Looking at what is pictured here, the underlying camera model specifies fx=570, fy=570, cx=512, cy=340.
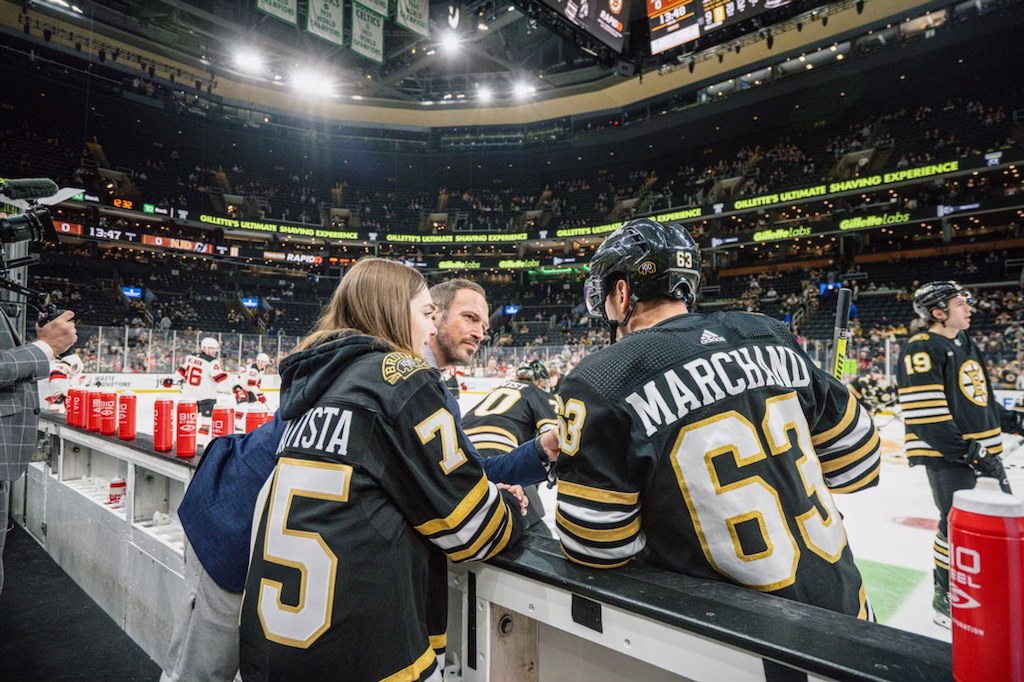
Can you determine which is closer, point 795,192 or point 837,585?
point 837,585

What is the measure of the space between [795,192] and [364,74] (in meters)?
20.0

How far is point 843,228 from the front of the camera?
893 inches

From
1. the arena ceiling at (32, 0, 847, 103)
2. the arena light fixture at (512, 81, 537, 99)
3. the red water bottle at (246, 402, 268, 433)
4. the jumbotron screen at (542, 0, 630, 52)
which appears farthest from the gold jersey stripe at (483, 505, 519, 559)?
the arena light fixture at (512, 81, 537, 99)

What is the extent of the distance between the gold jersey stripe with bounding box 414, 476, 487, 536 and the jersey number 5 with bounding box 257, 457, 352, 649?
0.18 metres

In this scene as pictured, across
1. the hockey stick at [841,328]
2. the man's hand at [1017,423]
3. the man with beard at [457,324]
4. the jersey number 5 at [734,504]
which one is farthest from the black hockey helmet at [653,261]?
the man's hand at [1017,423]

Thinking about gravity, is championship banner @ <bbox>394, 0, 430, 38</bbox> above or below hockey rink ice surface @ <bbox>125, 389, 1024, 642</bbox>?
above

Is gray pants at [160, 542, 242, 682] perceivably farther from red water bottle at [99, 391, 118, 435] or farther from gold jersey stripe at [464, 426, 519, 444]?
red water bottle at [99, 391, 118, 435]

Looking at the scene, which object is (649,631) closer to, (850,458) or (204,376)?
(850,458)

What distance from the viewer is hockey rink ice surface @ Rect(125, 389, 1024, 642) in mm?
3275

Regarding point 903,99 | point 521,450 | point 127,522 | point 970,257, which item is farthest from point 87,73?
point 970,257

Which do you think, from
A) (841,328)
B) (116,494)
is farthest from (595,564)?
(116,494)

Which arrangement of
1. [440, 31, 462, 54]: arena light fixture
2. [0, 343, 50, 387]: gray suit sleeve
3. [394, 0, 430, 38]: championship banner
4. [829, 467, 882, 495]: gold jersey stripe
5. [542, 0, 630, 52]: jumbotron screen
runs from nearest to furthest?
1. [829, 467, 882, 495]: gold jersey stripe
2. [0, 343, 50, 387]: gray suit sleeve
3. [542, 0, 630, 52]: jumbotron screen
4. [394, 0, 430, 38]: championship banner
5. [440, 31, 462, 54]: arena light fixture

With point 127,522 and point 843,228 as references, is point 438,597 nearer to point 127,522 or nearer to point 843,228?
point 127,522

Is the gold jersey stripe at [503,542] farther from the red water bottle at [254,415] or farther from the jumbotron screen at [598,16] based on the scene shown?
the jumbotron screen at [598,16]
